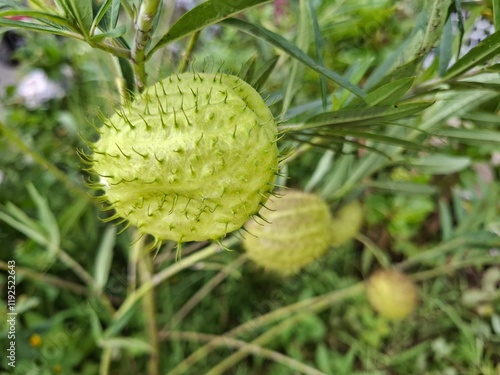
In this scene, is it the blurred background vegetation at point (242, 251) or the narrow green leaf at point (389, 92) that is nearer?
the narrow green leaf at point (389, 92)

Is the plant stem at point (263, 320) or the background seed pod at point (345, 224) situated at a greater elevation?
Answer: the background seed pod at point (345, 224)

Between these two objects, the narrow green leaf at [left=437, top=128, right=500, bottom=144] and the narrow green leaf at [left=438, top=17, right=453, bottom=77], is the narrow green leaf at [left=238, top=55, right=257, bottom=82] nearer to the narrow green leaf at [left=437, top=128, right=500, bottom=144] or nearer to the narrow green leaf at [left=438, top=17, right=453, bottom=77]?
the narrow green leaf at [left=438, top=17, right=453, bottom=77]

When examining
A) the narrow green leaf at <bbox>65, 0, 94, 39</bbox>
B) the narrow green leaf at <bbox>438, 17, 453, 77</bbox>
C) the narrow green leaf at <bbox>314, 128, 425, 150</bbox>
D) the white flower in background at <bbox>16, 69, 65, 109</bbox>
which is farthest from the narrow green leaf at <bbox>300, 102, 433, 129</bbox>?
the white flower in background at <bbox>16, 69, 65, 109</bbox>

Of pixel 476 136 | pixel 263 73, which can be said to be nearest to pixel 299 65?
pixel 263 73

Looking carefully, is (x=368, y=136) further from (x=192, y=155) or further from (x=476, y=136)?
(x=476, y=136)

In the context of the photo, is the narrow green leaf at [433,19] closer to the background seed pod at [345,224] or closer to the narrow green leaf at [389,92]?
the narrow green leaf at [389,92]

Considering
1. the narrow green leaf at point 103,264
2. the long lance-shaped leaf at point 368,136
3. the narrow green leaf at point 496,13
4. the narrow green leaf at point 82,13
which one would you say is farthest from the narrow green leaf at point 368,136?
the narrow green leaf at point 103,264

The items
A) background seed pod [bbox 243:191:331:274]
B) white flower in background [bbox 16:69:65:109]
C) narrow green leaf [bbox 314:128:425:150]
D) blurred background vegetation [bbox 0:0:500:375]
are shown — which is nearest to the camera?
narrow green leaf [bbox 314:128:425:150]
